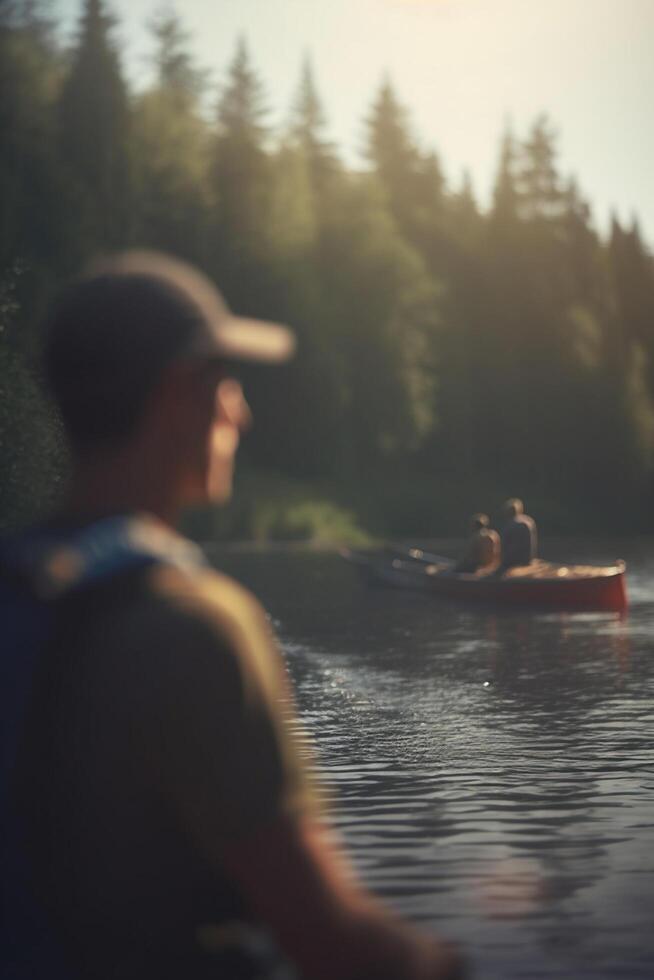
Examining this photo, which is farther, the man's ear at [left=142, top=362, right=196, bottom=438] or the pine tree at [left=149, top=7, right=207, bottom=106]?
the pine tree at [left=149, top=7, right=207, bottom=106]

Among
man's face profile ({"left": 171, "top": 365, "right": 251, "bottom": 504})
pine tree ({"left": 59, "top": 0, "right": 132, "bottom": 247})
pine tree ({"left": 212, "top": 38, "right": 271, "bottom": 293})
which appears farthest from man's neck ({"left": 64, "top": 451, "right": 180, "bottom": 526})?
pine tree ({"left": 212, "top": 38, "right": 271, "bottom": 293})

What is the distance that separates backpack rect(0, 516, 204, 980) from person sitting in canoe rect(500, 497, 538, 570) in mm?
29740

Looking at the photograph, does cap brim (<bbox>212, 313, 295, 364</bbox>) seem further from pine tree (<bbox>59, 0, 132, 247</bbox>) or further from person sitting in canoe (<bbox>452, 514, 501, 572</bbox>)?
pine tree (<bbox>59, 0, 132, 247</bbox>)

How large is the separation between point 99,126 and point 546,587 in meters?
37.7

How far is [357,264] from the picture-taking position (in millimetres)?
73562

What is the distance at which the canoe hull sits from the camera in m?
31.6

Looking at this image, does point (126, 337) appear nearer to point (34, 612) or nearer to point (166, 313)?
point (166, 313)

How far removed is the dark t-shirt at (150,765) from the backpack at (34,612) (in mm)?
23

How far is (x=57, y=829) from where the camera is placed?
2166 millimetres

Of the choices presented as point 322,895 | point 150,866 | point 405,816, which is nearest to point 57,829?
point 150,866

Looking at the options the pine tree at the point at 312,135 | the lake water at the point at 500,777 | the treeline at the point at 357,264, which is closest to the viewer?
the lake water at the point at 500,777

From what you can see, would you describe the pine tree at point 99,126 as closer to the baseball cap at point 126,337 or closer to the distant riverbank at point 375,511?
the distant riverbank at point 375,511

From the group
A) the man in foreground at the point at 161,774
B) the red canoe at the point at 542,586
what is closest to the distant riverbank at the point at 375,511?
the red canoe at the point at 542,586

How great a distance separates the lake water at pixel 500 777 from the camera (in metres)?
8.27
